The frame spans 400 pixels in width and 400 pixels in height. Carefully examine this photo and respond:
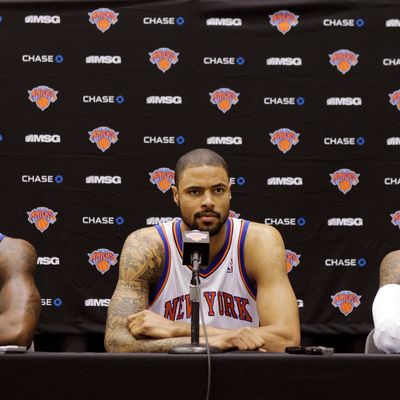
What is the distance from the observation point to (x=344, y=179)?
4.03 metres

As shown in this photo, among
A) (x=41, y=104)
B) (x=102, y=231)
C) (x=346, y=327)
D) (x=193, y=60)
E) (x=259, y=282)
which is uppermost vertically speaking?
(x=193, y=60)

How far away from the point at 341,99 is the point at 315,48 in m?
0.33

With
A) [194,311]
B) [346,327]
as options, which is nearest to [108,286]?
[346,327]

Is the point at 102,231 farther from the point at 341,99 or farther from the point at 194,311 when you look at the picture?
the point at 194,311

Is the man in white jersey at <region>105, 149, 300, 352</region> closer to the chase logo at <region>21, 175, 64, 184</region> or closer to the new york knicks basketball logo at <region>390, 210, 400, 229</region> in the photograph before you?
the chase logo at <region>21, 175, 64, 184</region>

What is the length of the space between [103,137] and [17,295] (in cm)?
132

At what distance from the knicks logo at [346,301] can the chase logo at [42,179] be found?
1.67 metres

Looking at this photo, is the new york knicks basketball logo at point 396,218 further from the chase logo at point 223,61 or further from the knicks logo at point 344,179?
the chase logo at point 223,61

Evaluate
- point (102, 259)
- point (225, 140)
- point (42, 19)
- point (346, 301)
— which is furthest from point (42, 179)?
point (346, 301)

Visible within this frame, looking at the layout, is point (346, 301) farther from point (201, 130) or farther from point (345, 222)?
point (201, 130)

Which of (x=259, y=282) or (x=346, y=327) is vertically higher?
(x=259, y=282)

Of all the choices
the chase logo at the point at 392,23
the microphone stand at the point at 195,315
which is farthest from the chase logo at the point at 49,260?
the chase logo at the point at 392,23

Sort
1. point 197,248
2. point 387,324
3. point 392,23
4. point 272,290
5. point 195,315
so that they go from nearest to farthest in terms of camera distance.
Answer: point 195,315
point 197,248
point 387,324
point 272,290
point 392,23

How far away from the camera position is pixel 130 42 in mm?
4113
